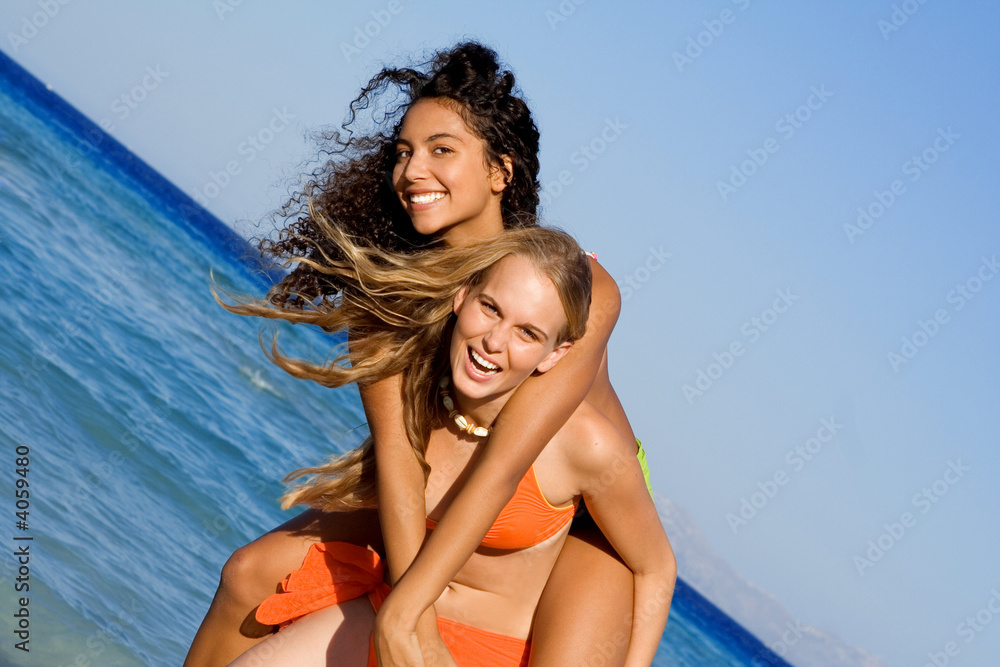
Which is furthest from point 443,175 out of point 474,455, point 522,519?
point 522,519

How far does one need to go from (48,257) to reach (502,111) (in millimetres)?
13047

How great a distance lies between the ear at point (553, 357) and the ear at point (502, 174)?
2.60ft

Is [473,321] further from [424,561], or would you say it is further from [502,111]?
[502,111]

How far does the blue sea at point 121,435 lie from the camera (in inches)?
227

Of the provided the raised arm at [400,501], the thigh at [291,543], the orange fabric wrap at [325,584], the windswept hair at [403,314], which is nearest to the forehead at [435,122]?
the windswept hair at [403,314]

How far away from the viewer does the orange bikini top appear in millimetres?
3238

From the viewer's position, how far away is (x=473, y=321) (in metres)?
3.11

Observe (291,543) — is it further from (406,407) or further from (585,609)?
(585,609)

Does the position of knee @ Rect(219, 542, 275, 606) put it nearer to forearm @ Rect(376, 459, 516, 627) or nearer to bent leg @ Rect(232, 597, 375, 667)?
bent leg @ Rect(232, 597, 375, 667)

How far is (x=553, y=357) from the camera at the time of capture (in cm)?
321

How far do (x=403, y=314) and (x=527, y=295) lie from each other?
512 mm

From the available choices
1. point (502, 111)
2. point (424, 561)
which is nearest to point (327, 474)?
point (424, 561)

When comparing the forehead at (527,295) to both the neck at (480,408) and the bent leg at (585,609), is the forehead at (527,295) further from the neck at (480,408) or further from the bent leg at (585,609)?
the bent leg at (585,609)

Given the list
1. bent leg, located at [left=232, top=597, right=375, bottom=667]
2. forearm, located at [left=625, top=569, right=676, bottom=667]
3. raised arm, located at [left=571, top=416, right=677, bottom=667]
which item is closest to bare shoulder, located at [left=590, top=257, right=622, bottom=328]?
raised arm, located at [left=571, top=416, right=677, bottom=667]
